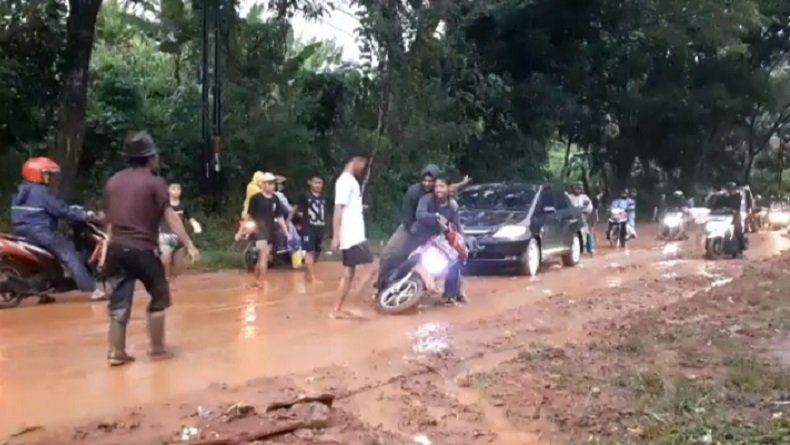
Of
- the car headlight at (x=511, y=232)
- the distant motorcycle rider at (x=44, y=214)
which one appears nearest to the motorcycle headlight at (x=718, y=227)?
the car headlight at (x=511, y=232)

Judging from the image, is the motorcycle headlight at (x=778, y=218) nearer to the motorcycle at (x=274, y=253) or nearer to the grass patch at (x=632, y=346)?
the motorcycle at (x=274, y=253)

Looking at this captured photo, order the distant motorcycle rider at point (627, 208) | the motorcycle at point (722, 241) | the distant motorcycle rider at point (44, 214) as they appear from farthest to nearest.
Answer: the distant motorcycle rider at point (627, 208) < the motorcycle at point (722, 241) < the distant motorcycle rider at point (44, 214)

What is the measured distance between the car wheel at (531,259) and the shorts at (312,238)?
325 centimetres

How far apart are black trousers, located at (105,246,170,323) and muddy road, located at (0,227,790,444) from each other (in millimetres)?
508

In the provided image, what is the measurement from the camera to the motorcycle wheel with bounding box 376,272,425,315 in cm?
1139

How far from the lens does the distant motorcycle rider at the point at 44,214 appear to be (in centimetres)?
1130

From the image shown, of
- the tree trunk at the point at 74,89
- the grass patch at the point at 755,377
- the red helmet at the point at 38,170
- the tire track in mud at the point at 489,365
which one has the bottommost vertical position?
the tire track in mud at the point at 489,365

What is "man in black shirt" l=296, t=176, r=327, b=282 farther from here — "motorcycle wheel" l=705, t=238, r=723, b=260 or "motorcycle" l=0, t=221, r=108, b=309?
"motorcycle wheel" l=705, t=238, r=723, b=260

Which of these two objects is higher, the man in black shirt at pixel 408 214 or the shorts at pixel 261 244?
the man in black shirt at pixel 408 214

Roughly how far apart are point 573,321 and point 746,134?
3569cm

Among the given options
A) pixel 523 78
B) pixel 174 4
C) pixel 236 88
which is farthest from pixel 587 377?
pixel 523 78

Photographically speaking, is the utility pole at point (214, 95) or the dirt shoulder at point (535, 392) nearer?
the dirt shoulder at point (535, 392)

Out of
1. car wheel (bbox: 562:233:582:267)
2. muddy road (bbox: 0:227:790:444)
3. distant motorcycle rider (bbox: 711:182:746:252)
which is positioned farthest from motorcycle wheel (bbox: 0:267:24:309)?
A: distant motorcycle rider (bbox: 711:182:746:252)

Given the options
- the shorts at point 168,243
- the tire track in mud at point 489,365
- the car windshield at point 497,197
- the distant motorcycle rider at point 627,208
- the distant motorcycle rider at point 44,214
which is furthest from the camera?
the distant motorcycle rider at point 627,208
